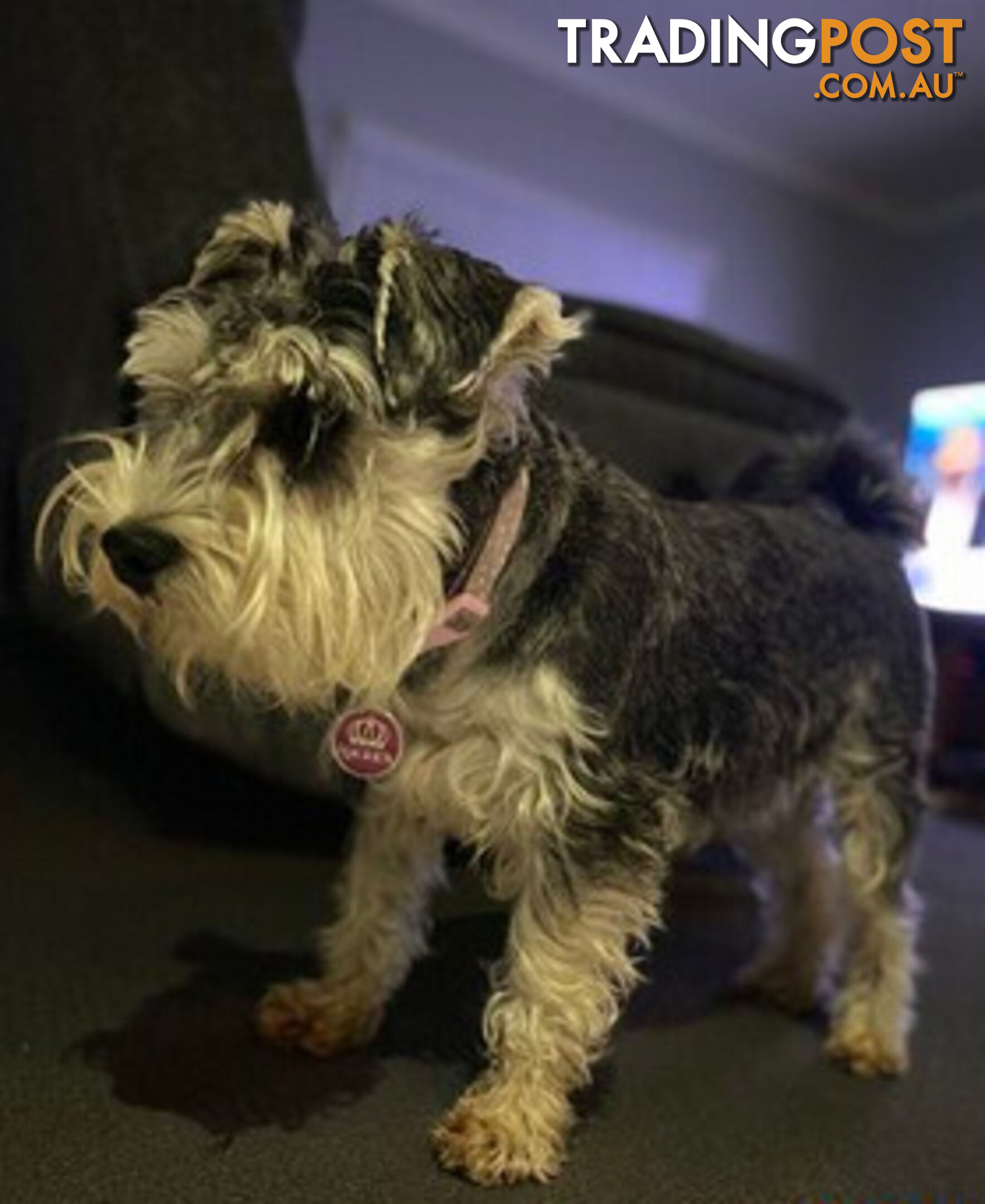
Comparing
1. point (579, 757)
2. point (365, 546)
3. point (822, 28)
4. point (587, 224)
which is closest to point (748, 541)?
point (579, 757)

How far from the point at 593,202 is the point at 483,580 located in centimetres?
407

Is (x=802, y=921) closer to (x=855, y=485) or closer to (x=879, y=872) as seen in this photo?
(x=879, y=872)

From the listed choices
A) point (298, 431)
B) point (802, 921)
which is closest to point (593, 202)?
point (802, 921)

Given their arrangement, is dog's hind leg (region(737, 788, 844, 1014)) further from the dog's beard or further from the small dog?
the dog's beard

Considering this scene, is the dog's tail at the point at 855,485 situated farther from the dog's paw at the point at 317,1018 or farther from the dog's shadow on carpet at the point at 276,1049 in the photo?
the dog's paw at the point at 317,1018

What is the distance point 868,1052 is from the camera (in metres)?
1.62

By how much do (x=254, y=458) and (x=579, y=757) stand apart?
432 mm

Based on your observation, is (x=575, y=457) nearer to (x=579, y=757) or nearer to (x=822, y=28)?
(x=579, y=757)

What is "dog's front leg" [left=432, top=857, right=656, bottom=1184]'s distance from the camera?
123 centimetres

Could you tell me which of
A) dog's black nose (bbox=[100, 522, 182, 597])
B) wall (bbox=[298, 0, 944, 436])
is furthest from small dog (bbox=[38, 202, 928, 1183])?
wall (bbox=[298, 0, 944, 436])

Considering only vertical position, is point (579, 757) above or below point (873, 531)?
below

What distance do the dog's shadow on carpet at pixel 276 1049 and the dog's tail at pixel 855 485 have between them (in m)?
0.71

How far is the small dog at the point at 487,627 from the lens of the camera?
1.03m

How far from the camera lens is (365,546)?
107 centimetres
